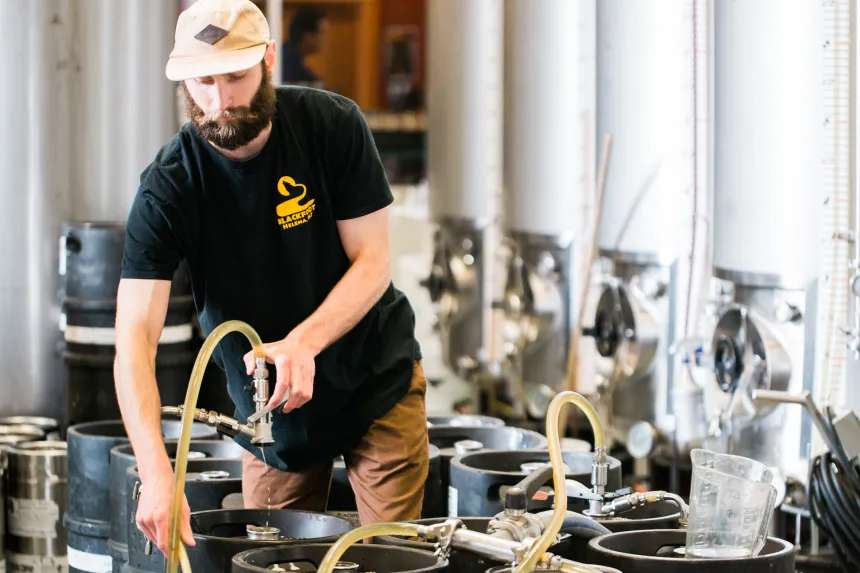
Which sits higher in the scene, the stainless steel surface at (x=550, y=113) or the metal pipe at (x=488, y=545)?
the stainless steel surface at (x=550, y=113)

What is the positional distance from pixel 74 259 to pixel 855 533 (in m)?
2.38

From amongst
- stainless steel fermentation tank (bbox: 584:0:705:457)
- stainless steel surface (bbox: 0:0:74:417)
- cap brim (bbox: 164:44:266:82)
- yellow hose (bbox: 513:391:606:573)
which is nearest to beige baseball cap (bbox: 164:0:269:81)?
cap brim (bbox: 164:44:266:82)

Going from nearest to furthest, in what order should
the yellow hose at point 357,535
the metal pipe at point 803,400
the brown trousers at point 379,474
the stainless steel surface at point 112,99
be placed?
A: the yellow hose at point 357,535 < the brown trousers at point 379,474 < the metal pipe at point 803,400 < the stainless steel surface at point 112,99

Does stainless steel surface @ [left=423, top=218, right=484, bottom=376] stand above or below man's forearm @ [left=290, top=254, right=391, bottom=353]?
below

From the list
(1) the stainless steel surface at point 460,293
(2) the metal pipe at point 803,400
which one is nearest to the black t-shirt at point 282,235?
(2) the metal pipe at point 803,400

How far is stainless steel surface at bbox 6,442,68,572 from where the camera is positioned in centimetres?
405

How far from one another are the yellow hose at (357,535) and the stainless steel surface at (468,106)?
4.19m

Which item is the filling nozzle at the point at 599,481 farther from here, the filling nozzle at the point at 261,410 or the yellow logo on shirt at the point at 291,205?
the yellow logo on shirt at the point at 291,205

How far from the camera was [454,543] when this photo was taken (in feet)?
7.04

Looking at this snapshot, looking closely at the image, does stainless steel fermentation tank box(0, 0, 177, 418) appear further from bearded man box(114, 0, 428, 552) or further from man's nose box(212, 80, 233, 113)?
man's nose box(212, 80, 233, 113)

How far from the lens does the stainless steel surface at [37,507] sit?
4055 millimetres

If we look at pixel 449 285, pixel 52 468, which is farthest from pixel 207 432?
pixel 449 285

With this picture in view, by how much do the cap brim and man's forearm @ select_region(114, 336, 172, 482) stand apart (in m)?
0.46

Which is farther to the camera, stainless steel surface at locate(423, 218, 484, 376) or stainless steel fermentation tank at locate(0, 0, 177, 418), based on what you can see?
stainless steel surface at locate(423, 218, 484, 376)
